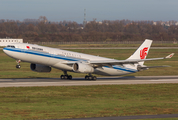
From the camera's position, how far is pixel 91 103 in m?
25.9

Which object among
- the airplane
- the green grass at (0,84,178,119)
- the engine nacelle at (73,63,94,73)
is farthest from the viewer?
the engine nacelle at (73,63,94,73)

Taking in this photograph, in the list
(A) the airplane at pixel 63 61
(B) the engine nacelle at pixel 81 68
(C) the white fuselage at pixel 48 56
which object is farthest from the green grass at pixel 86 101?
(C) the white fuselage at pixel 48 56

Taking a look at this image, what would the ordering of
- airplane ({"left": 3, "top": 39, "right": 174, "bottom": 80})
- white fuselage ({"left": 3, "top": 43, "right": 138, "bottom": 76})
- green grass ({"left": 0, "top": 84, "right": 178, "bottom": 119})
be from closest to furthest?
1. green grass ({"left": 0, "top": 84, "right": 178, "bottom": 119})
2. white fuselage ({"left": 3, "top": 43, "right": 138, "bottom": 76})
3. airplane ({"left": 3, "top": 39, "right": 174, "bottom": 80})

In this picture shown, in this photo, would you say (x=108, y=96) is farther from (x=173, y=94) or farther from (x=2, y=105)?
(x=2, y=105)

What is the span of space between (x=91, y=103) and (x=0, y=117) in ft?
27.9

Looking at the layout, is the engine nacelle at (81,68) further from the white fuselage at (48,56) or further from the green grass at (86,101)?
the green grass at (86,101)

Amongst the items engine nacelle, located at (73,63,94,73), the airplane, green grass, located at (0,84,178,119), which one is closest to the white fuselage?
the airplane

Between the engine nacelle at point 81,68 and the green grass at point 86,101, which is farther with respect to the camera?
the engine nacelle at point 81,68

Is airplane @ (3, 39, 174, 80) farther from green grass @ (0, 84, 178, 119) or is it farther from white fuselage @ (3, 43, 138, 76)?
green grass @ (0, 84, 178, 119)

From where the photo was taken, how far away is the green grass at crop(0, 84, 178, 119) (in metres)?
21.8

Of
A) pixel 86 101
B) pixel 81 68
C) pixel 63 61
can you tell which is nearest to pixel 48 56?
pixel 63 61

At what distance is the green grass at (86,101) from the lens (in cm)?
2177

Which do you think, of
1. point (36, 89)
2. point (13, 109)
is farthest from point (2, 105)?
point (36, 89)

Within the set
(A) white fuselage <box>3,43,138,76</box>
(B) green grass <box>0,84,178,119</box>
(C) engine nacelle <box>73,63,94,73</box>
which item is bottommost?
(B) green grass <box>0,84,178,119</box>
